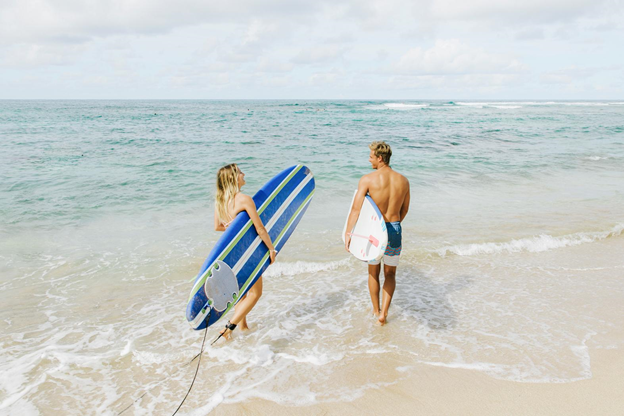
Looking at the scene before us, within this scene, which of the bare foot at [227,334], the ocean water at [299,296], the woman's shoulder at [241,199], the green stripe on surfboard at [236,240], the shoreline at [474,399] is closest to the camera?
the shoreline at [474,399]

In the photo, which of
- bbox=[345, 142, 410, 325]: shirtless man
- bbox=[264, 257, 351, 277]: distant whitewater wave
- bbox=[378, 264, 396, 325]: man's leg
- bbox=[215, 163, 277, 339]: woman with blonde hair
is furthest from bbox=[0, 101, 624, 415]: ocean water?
bbox=[345, 142, 410, 325]: shirtless man

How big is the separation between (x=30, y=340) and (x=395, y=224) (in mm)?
3663

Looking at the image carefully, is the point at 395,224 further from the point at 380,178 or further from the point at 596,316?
the point at 596,316

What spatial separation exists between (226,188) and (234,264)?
69cm

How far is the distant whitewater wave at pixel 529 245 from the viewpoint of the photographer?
6223mm

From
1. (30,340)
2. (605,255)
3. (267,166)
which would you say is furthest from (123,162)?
(605,255)

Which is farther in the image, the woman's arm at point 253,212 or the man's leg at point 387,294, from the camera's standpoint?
the man's leg at point 387,294

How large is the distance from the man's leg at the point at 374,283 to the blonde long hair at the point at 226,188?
1.45 metres

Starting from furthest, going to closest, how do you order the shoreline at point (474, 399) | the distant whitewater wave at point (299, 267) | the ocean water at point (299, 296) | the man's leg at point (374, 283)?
the distant whitewater wave at point (299, 267), the man's leg at point (374, 283), the ocean water at point (299, 296), the shoreline at point (474, 399)

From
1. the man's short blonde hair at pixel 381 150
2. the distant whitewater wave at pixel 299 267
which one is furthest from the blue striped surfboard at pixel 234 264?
the man's short blonde hair at pixel 381 150

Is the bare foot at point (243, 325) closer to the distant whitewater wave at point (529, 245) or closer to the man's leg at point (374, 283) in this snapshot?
the man's leg at point (374, 283)

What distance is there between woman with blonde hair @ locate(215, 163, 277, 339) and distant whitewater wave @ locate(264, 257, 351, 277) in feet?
5.27

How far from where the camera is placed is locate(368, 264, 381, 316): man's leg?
405 centimetres

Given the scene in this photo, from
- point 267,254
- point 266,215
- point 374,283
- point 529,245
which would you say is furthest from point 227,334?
point 529,245
